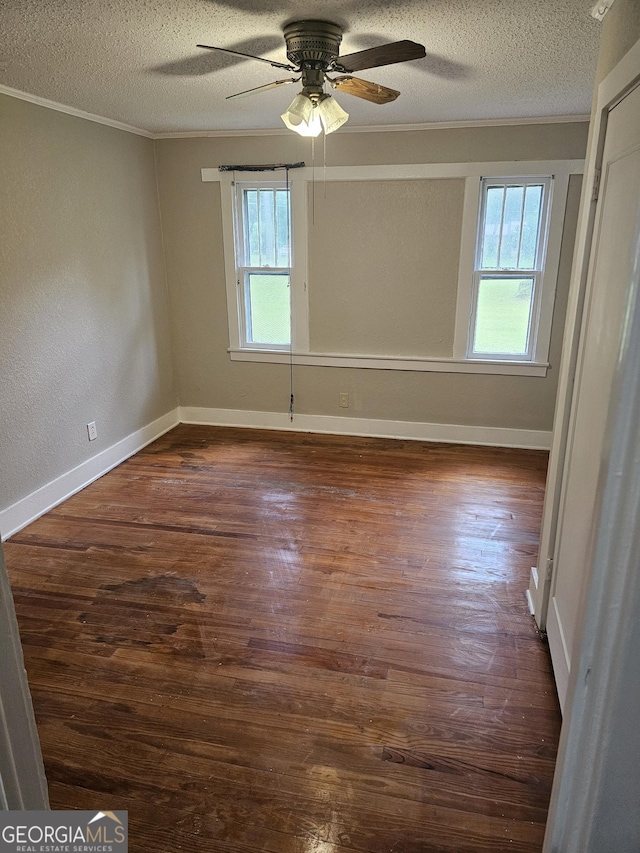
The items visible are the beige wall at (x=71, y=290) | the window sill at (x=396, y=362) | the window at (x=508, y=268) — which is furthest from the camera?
the window sill at (x=396, y=362)

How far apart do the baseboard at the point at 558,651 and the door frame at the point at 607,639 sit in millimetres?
1352

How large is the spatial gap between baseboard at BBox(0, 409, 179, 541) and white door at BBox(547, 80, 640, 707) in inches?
107

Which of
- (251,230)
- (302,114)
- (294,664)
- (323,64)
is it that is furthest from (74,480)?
(323,64)

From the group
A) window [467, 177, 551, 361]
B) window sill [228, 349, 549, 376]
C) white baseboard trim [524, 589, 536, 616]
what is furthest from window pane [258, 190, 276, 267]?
white baseboard trim [524, 589, 536, 616]

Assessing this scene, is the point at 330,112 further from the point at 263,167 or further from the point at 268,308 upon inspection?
the point at 268,308

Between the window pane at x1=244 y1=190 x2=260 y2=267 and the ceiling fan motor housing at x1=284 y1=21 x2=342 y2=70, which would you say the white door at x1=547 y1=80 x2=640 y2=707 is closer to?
the ceiling fan motor housing at x1=284 y1=21 x2=342 y2=70

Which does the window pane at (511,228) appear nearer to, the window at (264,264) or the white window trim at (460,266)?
the white window trim at (460,266)

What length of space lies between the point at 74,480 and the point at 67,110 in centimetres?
238

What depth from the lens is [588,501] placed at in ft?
5.80

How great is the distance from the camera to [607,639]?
608 mm

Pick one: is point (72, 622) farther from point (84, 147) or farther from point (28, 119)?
point (84, 147)

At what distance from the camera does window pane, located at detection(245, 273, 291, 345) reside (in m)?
4.70

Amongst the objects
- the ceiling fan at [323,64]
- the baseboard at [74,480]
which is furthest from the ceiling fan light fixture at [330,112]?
the baseboard at [74,480]

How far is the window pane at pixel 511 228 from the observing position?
4102mm
